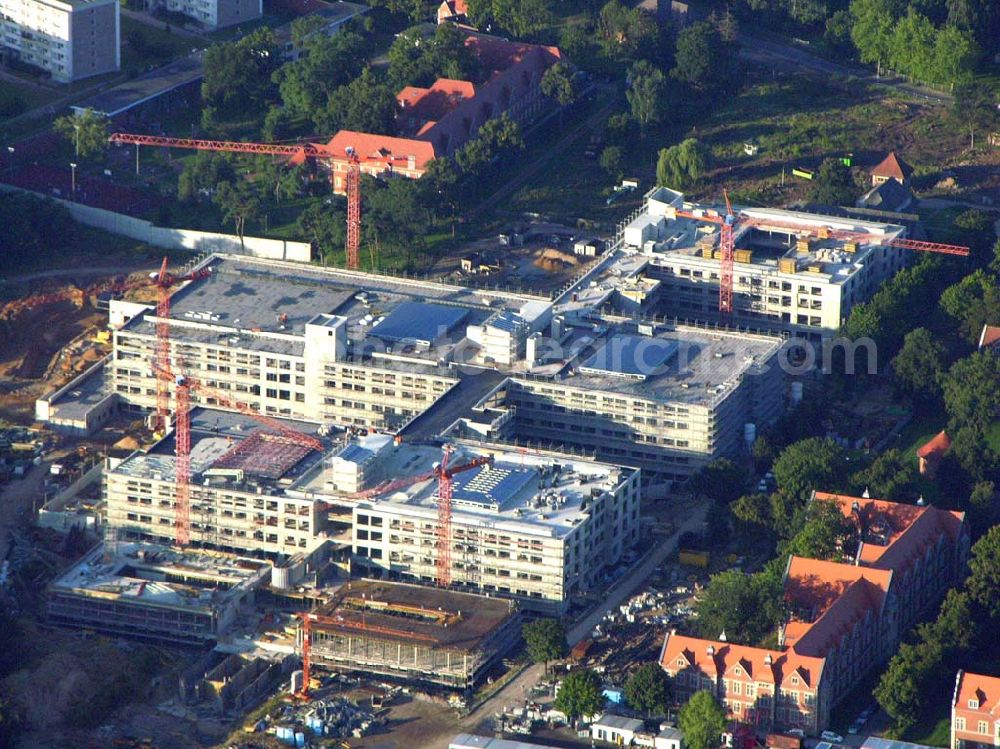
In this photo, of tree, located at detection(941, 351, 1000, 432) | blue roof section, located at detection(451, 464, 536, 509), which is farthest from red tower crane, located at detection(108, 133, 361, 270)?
tree, located at detection(941, 351, 1000, 432)

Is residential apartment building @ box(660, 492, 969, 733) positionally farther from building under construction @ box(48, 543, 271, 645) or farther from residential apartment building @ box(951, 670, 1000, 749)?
building under construction @ box(48, 543, 271, 645)

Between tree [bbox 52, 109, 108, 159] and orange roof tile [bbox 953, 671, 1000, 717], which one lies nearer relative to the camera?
orange roof tile [bbox 953, 671, 1000, 717]

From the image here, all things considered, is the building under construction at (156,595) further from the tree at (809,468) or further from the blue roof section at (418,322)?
the tree at (809,468)

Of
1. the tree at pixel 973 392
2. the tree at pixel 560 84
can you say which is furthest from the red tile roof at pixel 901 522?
the tree at pixel 560 84

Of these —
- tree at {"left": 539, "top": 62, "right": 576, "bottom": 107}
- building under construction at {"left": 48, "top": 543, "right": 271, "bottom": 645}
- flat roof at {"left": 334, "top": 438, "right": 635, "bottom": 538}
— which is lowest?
building under construction at {"left": 48, "top": 543, "right": 271, "bottom": 645}

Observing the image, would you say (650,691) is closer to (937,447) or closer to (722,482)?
(722,482)

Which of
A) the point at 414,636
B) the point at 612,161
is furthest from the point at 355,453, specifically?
the point at 612,161
